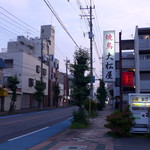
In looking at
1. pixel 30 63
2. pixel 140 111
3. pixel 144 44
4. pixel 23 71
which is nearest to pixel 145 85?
pixel 144 44

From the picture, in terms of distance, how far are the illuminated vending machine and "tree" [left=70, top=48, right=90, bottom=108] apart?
475 cm

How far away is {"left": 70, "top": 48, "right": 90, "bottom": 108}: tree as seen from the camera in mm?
17859

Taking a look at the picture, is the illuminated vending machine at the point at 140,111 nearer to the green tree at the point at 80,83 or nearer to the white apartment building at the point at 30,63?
the green tree at the point at 80,83

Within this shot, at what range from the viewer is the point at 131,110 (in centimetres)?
1350

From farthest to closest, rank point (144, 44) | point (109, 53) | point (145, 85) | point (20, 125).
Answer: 1. point (144, 44)
2. point (145, 85)
3. point (109, 53)
4. point (20, 125)

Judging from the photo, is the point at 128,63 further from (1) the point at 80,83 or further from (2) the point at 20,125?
(2) the point at 20,125

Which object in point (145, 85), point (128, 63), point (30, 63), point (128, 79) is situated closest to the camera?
point (128, 79)

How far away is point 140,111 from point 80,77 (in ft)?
19.0

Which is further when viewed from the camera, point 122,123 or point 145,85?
point 145,85

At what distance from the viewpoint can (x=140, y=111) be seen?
43.8ft

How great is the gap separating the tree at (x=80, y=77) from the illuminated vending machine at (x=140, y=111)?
475 cm

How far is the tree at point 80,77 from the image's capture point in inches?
703

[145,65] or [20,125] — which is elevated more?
[145,65]

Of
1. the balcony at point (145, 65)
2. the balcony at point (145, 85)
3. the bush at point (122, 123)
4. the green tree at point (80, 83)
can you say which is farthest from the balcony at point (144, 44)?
the bush at point (122, 123)
